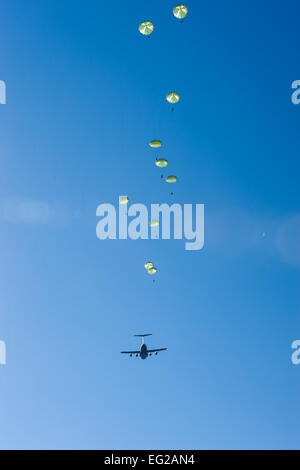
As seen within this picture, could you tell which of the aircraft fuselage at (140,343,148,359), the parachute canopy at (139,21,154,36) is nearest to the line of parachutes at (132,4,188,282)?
the parachute canopy at (139,21,154,36)

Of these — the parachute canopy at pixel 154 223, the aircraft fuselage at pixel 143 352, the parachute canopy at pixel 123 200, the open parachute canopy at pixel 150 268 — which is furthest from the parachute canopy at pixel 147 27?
the aircraft fuselage at pixel 143 352

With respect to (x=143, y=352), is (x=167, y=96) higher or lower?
higher

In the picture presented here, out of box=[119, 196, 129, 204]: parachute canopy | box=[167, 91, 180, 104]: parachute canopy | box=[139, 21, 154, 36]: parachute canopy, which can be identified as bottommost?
box=[119, 196, 129, 204]: parachute canopy

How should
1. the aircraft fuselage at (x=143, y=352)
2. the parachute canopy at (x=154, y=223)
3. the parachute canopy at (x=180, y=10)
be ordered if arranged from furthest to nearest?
the aircraft fuselage at (x=143, y=352), the parachute canopy at (x=154, y=223), the parachute canopy at (x=180, y=10)

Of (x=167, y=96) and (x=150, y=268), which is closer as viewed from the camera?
(x=167, y=96)

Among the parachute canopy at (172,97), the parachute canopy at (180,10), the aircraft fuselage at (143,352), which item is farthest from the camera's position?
the aircraft fuselage at (143,352)

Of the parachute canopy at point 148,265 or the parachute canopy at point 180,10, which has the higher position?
the parachute canopy at point 180,10

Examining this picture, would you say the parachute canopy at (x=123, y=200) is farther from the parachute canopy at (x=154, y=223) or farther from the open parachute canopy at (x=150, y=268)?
the open parachute canopy at (x=150, y=268)

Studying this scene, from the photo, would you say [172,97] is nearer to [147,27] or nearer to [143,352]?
[147,27]

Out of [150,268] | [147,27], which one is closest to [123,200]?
[150,268]

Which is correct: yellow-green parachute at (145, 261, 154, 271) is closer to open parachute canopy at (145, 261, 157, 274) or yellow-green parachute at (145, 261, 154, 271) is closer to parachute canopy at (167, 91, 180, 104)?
open parachute canopy at (145, 261, 157, 274)
